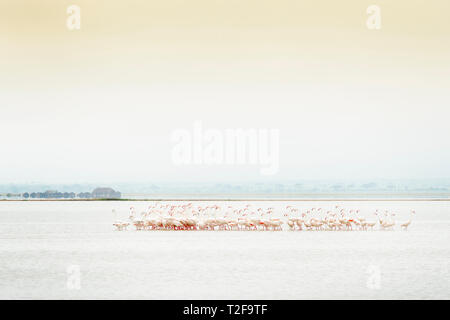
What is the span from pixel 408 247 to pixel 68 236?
14224mm

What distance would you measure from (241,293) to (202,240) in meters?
11.5

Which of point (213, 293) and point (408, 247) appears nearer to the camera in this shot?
point (213, 293)

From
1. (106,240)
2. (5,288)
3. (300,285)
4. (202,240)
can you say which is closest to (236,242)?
(202,240)

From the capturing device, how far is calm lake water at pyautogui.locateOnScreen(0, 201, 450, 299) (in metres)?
15.7

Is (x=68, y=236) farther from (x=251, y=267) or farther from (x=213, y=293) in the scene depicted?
(x=213, y=293)

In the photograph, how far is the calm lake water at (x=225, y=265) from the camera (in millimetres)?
15742

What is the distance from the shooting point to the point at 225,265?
19.7 metres

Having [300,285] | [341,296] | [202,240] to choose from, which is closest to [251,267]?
[300,285]

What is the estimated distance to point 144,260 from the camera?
2097 cm
